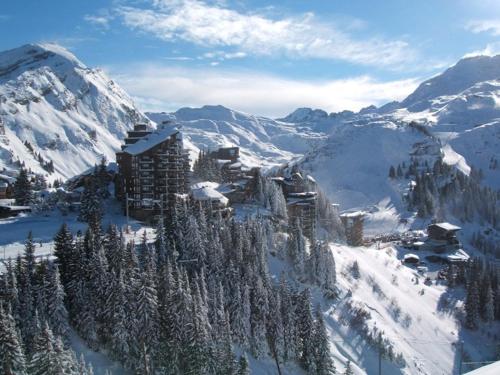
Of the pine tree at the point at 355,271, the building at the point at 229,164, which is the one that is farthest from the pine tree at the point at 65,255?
the building at the point at 229,164

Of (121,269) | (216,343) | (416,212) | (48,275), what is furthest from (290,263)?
(416,212)

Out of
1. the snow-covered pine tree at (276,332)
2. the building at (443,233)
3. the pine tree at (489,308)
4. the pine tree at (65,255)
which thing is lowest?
the pine tree at (489,308)

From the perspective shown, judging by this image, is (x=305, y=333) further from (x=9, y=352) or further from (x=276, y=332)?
(x=9, y=352)

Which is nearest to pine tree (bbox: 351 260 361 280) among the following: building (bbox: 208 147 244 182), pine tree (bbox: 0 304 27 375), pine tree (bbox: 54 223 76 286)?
building (bbox: 208 147 244 182)

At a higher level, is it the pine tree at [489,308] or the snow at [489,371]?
the snow at [489,371]

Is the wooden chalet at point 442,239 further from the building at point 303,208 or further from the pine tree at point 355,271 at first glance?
the pine tree at point 355,271

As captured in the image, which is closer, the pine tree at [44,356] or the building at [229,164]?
the pine tree at [44,356]
